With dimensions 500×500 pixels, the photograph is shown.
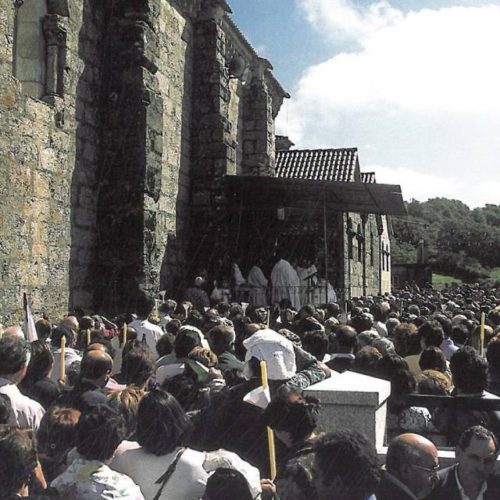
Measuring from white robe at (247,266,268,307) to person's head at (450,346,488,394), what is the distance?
13.1m

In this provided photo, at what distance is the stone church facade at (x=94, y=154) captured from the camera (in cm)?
1070

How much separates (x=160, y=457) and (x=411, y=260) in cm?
7979

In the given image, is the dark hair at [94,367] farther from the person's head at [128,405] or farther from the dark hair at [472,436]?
the dark hair at [472,436]

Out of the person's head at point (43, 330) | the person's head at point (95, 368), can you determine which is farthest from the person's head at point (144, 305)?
the person's head at point (95, 368)

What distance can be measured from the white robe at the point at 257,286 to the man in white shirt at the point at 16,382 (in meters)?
13.5

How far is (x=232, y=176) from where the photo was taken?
17.9 meters

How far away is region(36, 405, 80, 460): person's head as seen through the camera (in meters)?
3.79

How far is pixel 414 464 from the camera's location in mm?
3385

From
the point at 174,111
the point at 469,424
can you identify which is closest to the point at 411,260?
the point at 174,111

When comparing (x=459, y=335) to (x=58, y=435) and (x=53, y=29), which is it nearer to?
(x=58, y=435)

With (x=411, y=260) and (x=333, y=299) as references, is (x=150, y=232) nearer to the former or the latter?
(x=333, y=299)

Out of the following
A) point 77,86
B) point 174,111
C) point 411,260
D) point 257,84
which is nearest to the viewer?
point 77,86

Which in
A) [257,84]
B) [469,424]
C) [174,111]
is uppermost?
[257,84]

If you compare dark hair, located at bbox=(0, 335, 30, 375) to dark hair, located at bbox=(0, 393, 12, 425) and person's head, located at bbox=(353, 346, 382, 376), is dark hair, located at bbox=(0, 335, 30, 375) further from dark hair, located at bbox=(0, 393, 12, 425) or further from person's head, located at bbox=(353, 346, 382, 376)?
person's head, located at bbox=(353, 346, 382, 376)
